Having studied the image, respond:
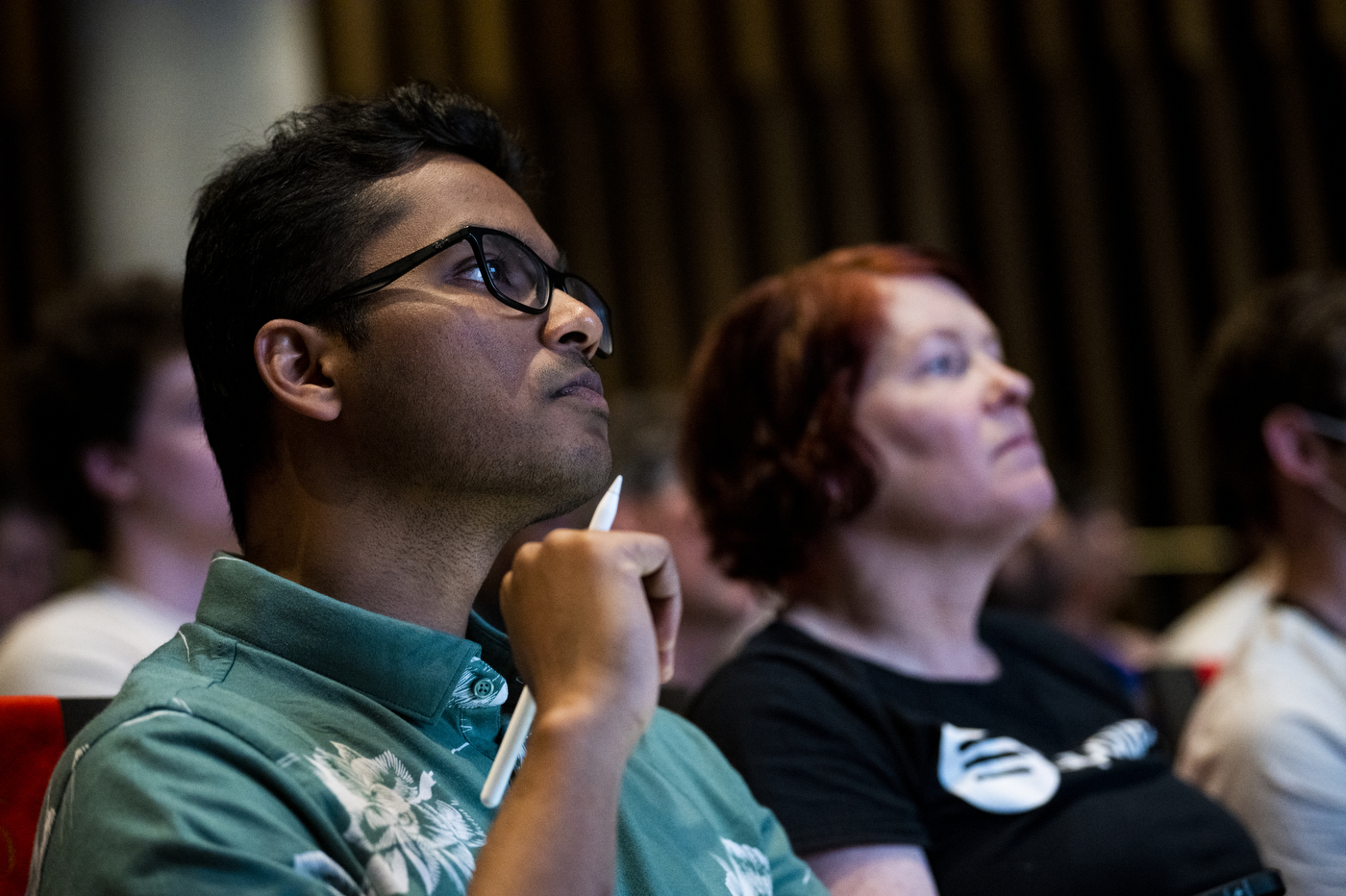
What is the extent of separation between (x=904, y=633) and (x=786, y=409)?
13.3 inches

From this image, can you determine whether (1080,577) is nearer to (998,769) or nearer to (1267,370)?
(1267,370)

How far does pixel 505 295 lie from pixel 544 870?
1.72 ft

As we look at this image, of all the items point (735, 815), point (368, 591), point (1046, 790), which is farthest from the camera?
point (1046, 790)

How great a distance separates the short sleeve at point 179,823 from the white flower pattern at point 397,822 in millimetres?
22

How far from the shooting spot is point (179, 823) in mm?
820

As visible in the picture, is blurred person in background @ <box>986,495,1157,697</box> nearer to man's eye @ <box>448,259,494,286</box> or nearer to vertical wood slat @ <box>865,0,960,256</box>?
vertical wood slat @ <box>865,0,960,256</box>

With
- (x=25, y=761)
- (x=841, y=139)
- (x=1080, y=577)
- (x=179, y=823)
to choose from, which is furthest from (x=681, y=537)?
(x=841, y=139)

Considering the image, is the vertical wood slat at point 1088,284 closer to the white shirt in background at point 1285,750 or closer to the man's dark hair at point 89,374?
the white shirt in background at point 1285,750

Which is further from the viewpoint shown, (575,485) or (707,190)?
(707,190)

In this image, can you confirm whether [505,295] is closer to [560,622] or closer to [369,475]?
[369,475]

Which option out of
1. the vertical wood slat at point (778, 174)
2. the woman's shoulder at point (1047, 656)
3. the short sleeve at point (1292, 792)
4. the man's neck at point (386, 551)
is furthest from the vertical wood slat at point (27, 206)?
the short sleeve at point (1292, 792)

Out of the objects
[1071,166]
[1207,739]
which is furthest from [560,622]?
[1071,166]

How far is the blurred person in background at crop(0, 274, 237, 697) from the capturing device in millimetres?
2137

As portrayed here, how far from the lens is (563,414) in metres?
1.15
